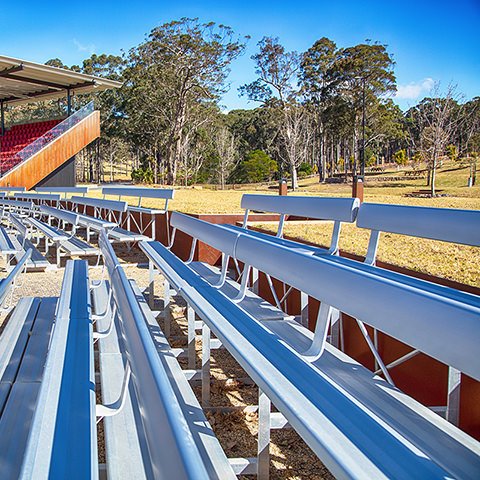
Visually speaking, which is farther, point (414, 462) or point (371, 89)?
point (371, 89)

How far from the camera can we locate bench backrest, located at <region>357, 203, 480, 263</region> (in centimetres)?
244

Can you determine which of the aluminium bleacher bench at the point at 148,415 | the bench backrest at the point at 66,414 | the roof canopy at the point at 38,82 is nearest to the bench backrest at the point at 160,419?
the aluminium bleacher bench at the point at 148,415

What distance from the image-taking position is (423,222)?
111 inches

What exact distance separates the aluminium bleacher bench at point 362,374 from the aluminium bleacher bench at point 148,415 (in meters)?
0.29

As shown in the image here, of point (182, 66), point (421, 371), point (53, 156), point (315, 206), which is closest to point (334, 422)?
point (421, 371)

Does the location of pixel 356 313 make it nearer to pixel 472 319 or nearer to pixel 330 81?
pixel 472 319

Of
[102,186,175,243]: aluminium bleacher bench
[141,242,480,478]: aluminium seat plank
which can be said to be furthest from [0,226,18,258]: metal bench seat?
[141,242,480,478]: aluminium seat plank

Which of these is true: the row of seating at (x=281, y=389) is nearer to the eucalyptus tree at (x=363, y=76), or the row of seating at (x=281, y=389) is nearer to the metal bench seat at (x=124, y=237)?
the metal bench seat at (x=124, y=237)

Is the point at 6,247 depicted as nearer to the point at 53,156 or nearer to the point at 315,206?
the point at 315,206

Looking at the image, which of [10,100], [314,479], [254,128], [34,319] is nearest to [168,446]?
[314,479]

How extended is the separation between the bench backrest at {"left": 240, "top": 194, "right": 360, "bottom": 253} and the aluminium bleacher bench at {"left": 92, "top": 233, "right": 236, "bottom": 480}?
4.51ft

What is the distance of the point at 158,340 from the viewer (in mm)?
2842

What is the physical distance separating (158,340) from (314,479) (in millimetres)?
1029

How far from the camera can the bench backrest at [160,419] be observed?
90cm
